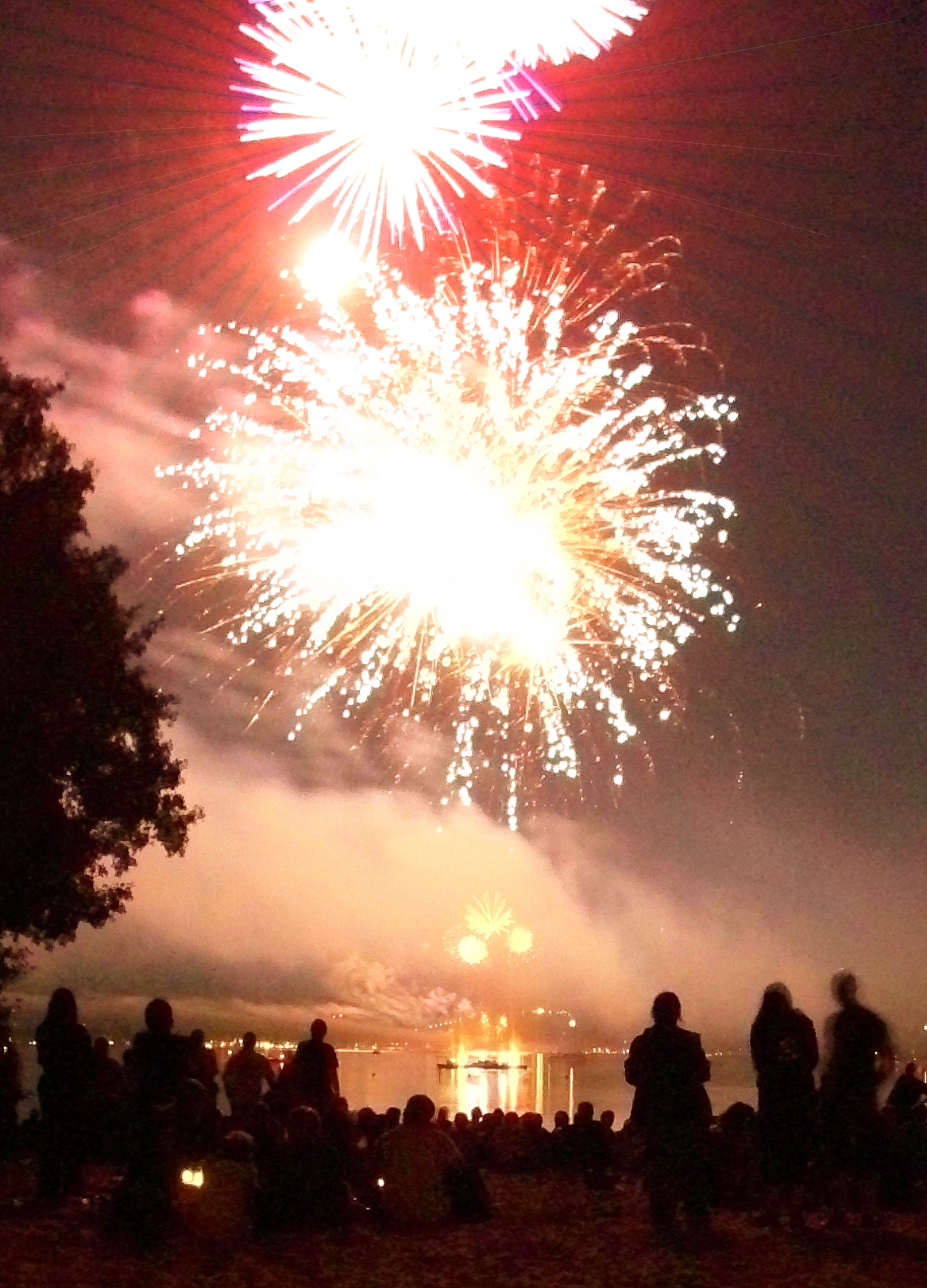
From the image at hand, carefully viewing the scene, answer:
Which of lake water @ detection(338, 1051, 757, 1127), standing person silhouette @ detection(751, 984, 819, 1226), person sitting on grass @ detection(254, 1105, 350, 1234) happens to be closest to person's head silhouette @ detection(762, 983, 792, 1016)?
standing person silhouette @ detection(751, 984, 819, 1226)

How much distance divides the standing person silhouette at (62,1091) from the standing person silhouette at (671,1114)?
11.7 feet

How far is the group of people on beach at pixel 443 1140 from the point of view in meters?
8.52

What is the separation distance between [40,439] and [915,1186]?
12.2m

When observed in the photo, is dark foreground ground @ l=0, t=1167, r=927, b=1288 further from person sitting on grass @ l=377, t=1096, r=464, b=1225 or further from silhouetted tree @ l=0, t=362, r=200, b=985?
silhouetted tree @ l=0, t=362, r=200, b=985

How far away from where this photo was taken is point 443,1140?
890cm

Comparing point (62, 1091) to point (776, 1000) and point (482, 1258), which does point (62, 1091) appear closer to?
point (482, 1258)

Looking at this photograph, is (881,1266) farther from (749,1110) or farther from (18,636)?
(18,636)

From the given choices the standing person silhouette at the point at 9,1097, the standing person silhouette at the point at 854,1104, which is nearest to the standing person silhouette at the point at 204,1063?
the standing person silhouette at the point at 9,1097

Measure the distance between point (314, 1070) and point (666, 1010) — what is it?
8.92 ft

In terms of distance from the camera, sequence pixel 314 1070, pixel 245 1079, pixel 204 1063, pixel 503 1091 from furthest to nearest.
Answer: pixel 503 1091 → pixel 245 1079 → pixel 204 1063 → pixel 314 1070

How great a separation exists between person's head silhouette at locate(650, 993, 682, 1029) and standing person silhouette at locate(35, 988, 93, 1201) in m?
3.74

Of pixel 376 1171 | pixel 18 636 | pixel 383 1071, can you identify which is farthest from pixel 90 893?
pixel 383 1071

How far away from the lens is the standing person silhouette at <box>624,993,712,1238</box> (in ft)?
27.9

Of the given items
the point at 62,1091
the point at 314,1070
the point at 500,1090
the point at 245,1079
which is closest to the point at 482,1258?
the point at 314,1070
